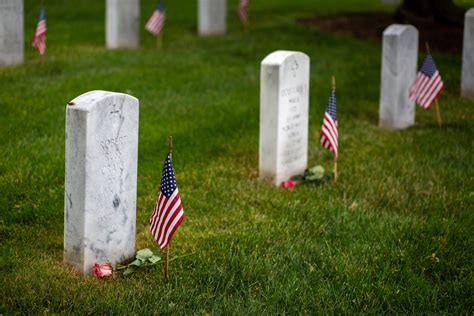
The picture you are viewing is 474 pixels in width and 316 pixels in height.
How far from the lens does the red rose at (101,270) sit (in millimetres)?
5367

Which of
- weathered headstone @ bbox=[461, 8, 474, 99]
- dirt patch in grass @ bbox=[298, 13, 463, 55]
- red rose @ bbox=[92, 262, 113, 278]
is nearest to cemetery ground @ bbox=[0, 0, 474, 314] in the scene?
red rose @ bbox=[92, 262, 113, 278]

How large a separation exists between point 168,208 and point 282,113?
8.79 ft

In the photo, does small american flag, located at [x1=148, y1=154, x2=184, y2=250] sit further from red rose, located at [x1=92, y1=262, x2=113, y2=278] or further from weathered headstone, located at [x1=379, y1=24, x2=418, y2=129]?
weathered headstone, located at [x1=379, y1=24, x2=418, y2=129]

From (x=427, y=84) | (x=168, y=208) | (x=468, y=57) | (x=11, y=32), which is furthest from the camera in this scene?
(x=11, y=32)

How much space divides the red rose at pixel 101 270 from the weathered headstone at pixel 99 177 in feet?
0.13

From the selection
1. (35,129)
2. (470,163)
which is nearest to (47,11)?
Result: (35,129)

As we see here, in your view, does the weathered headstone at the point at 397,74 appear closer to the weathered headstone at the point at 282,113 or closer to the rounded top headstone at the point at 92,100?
the weathered headstone at the point at 282,113

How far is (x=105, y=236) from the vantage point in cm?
545

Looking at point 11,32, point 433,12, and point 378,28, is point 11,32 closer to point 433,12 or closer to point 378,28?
point 378,28

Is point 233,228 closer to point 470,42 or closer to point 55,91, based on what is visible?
point 55,91

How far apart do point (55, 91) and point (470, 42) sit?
6215mm

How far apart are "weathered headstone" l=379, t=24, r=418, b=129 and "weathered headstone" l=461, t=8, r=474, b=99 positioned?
1.63 m

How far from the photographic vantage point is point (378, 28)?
61.7 ft

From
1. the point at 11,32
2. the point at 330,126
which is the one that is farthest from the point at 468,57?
the point at 11,32
